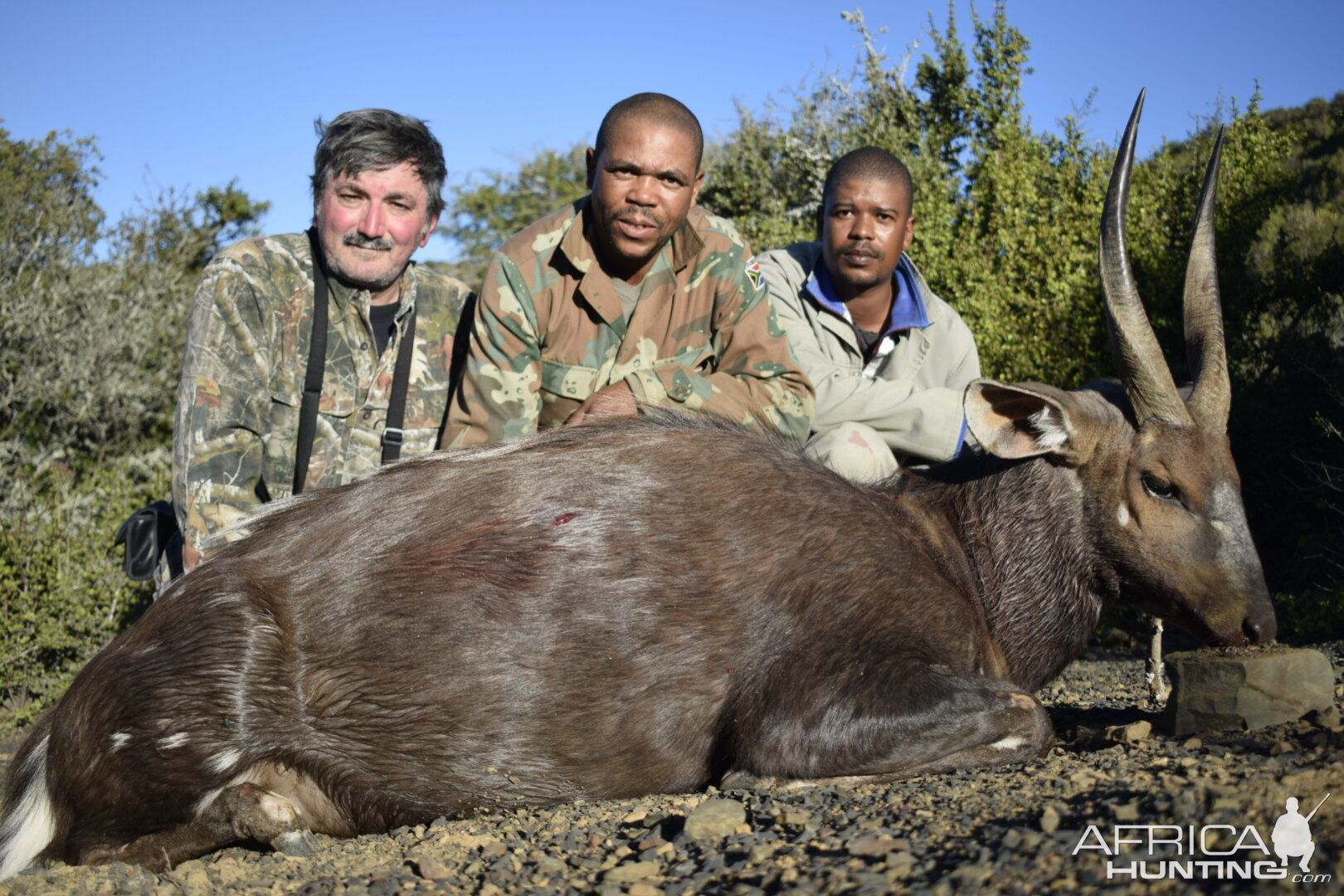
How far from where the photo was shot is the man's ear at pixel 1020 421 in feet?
13.7

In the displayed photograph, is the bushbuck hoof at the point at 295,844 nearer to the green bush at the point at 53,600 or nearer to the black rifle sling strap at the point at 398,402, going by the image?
the black rifle sling strap at the point at 398,402

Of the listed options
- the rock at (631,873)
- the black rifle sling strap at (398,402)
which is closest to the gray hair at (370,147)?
the black rifle sling strap at (398,402)

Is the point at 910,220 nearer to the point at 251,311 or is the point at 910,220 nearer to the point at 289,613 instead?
the point at 251,311

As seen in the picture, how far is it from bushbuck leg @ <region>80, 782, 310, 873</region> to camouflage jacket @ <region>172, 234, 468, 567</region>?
1.51 meters

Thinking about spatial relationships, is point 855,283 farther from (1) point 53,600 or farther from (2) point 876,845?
(1) point 53,600

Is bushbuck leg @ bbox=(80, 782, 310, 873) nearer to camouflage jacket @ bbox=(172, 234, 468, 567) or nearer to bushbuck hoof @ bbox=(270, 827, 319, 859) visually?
bushbuck hoof @ bbox=(270, 827, 319, 859)

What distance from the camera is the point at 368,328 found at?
5762 mm

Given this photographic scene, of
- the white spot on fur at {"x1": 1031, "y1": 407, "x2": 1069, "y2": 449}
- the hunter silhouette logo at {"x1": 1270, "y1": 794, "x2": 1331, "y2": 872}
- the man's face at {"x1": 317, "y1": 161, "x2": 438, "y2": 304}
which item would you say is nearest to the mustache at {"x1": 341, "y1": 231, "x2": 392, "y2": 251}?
the man's face at {"x1": 317, "y1": 161, "x2": 438, "y2": 304}

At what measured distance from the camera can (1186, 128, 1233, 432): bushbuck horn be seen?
4.20 m

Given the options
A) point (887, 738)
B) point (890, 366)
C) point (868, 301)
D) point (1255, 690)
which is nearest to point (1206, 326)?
point (1255, 690)

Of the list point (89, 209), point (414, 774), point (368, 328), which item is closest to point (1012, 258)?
point (368, 328)

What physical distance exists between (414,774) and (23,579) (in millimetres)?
4830

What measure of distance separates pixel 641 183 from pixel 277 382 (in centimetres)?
198

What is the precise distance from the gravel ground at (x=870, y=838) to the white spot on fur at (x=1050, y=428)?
1032 millimetres
